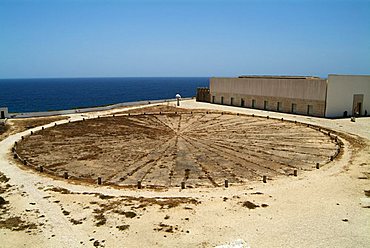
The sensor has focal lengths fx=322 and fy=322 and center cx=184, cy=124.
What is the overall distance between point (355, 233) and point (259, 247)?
484cm

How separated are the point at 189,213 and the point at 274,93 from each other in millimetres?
40529

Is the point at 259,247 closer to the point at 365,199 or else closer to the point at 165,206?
the point at 165,206

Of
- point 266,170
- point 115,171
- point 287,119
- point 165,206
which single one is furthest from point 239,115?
point 165,206

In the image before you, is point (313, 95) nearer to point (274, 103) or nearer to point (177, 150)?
point (274, 103)

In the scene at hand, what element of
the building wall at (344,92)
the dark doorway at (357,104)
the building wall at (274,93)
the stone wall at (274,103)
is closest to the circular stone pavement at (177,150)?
the stone wall at (274,103)

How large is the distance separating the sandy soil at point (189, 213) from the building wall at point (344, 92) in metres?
24.7

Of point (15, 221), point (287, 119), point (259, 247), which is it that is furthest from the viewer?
point (287, 119)

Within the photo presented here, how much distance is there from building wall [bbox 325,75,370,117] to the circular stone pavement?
Answer: 28.6 feet

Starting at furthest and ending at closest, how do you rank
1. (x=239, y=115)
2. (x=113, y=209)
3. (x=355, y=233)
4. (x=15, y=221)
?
1. (x=239, y=115)
2. (x=113, y=209)
3. (x=15, y=221)
4. (x=355, y=233)

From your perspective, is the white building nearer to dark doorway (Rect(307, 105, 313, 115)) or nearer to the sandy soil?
dark doorway (Rect(307, 105, 313, 115))

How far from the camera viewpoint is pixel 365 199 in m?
18.5

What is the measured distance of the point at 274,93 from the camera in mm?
53250

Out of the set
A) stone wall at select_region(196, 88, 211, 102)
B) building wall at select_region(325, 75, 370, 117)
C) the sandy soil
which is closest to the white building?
building wall at select_region(325, 75, 370, 117)

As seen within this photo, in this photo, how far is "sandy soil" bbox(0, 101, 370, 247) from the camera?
46.7ft
